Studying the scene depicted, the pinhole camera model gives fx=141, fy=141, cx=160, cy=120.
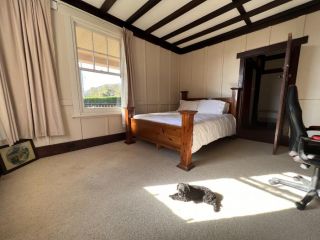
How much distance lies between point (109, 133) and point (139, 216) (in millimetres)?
2304

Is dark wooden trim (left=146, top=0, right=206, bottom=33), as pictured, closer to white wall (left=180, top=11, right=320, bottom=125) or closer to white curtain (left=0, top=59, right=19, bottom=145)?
white wall (left=180, top=11, right=320, bottom=125)

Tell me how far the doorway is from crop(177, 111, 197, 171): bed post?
1.76 m

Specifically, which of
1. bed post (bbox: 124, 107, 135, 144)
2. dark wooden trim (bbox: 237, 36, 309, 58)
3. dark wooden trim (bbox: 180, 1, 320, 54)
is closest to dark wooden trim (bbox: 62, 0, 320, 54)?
dark wooden trim (bbox: 180, 1, 320, 54)

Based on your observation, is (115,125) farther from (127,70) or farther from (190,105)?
(190,105)

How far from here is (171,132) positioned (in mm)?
2205

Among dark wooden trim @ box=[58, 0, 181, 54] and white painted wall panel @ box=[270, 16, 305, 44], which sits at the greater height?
dark wooden trim @ box=[58, 0, 181, 54]

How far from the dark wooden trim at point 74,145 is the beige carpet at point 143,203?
0.61ft

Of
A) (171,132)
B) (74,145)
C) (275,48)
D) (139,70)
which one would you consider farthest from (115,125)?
(275,48)

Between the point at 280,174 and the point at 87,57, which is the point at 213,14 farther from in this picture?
the point at 280,174

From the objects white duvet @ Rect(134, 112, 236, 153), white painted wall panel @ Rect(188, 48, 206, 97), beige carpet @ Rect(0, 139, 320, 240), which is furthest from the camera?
white painted wall panel @ Rect(188, 48, 206, 97)

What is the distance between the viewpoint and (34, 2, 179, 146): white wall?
2.46 metres

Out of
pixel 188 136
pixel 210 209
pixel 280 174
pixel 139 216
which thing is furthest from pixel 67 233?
pixel 280 174

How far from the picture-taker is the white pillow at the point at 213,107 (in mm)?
3223

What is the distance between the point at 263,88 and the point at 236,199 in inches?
Result: 221
